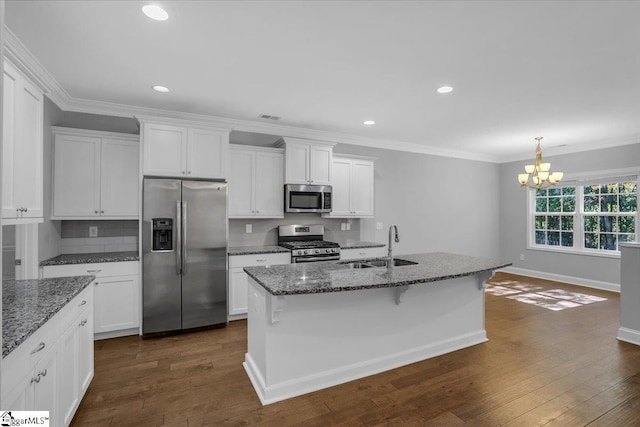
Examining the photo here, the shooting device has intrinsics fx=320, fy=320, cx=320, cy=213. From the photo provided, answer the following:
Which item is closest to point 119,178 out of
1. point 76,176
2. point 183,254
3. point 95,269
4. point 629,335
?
point 76,176

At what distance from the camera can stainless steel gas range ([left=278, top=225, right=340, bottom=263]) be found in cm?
435

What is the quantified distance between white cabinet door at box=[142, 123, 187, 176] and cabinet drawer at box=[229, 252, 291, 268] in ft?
4.02

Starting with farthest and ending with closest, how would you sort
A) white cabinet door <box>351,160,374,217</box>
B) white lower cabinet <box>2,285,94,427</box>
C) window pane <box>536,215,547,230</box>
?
window pane <box>536,215,547,230</box>, white cabinet door <box>351,160,374,217</box>, white lower cabinet <box>2,285,94,427</box>

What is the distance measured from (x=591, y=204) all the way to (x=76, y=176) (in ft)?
27.1

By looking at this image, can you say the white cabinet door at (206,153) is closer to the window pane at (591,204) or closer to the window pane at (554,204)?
the window pane at (554,204)

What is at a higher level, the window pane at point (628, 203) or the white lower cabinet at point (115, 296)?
the window pane at point (628, 203)

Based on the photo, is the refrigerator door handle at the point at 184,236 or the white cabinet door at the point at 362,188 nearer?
the refrigerator door handle at the point at 184,236

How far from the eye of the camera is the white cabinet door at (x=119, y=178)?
3703 millimetres

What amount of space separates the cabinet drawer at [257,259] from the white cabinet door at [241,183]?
602 mm

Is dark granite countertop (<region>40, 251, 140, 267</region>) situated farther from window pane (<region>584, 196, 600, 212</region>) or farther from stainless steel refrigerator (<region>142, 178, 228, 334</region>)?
window pane (<region>584, 196, 600, 212</region>)

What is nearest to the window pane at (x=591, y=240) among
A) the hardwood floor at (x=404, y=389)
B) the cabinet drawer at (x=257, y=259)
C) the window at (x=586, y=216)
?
the window at (x=586, y=216)

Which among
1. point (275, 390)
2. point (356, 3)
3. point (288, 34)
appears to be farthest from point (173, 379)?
point (356, 3)

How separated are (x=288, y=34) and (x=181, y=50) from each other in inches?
36.9

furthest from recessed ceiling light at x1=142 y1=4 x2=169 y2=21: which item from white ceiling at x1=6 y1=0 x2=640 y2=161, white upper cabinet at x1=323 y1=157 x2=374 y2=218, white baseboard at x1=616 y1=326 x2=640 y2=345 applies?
white baseboard at x1=616 y1=326 x2=640 y2=345
